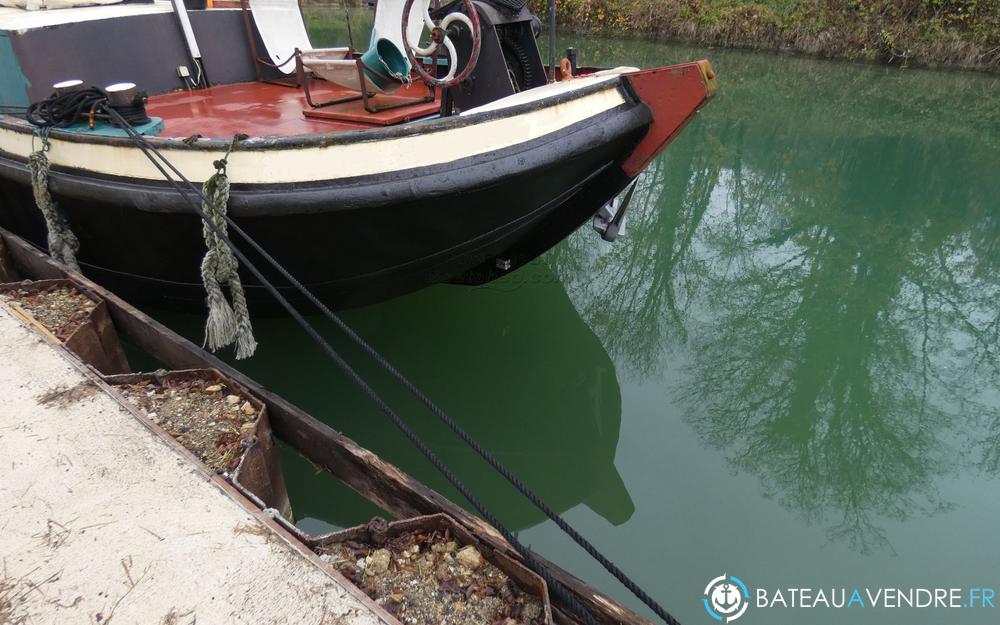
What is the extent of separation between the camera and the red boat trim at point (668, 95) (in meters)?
2.89

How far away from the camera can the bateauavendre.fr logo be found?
264cm

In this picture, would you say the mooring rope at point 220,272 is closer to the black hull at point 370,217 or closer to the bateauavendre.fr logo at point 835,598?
the black hull at point 370,217

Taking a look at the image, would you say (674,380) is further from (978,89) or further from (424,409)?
(978,89)

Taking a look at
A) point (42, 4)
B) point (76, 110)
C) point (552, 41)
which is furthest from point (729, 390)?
point (42, 4)

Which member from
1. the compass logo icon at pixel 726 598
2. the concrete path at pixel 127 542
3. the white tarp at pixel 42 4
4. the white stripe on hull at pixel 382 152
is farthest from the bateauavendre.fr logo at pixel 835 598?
the white tarp at pixel 42 4

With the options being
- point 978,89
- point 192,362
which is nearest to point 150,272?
point 192,362

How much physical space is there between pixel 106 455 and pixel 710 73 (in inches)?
118

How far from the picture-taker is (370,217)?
288 cm

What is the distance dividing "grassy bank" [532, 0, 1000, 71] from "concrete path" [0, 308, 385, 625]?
17.5m

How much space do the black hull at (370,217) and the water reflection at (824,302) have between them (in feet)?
5.33

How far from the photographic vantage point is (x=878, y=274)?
18.2 feet

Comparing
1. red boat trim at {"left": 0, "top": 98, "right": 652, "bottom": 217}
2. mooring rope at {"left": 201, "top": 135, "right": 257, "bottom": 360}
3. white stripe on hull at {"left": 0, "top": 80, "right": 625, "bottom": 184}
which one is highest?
white stripe on hull at {"left": 0, "top": 80, "right": 625, "bottom": 184}

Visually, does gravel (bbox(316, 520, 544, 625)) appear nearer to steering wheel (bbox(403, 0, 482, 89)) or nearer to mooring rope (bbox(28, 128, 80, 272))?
steering wheel (bbox(403, 0, 482, 89))

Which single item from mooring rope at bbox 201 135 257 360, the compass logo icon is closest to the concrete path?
mooring rope at bbox 201 135 257 360
